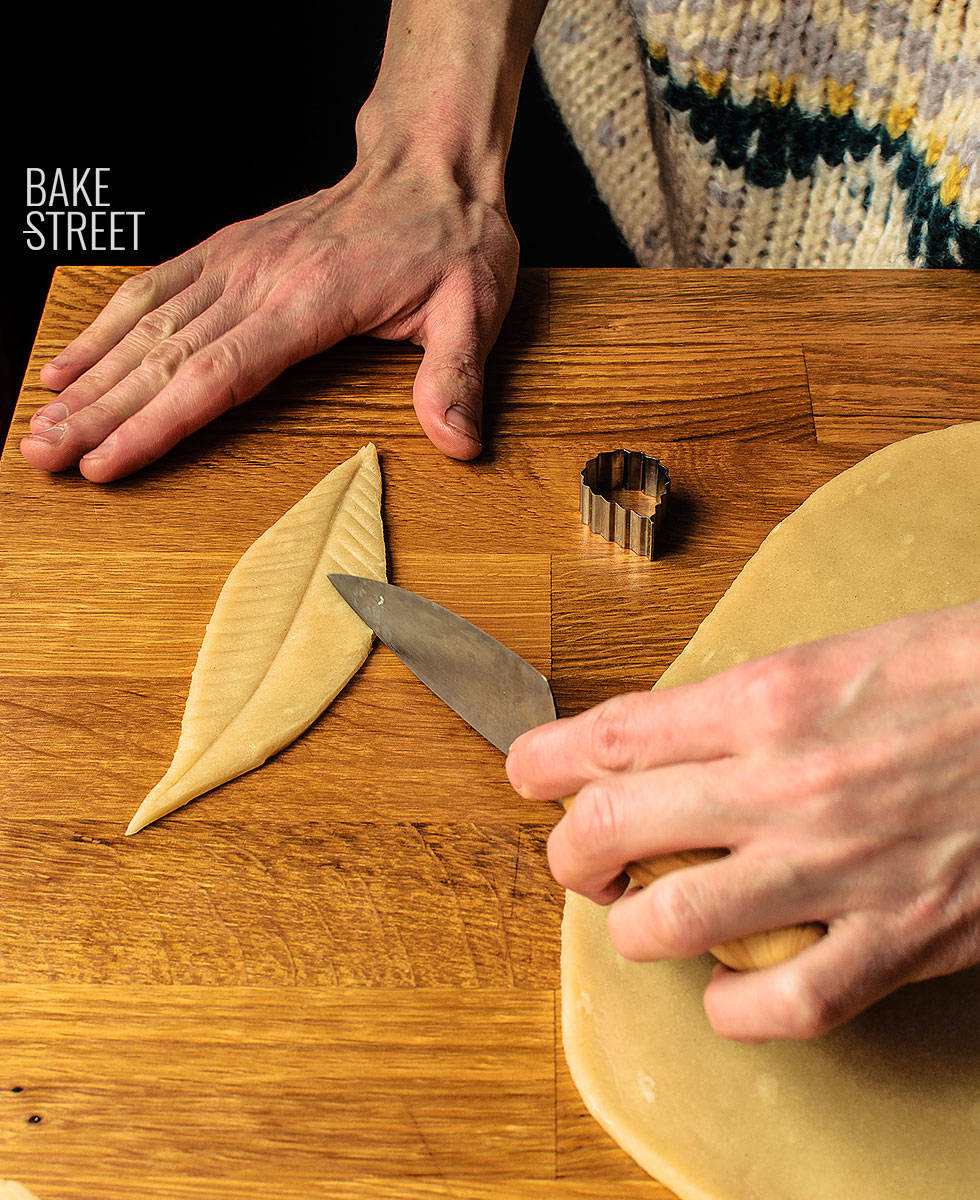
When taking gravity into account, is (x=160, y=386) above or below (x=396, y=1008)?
above

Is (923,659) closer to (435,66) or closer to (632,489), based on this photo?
(632,489)

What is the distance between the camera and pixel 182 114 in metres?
1.85

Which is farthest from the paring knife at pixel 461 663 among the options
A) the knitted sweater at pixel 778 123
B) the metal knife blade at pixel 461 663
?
the knitted sweater at pixel 778 123

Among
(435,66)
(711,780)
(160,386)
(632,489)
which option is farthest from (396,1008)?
(435,66)

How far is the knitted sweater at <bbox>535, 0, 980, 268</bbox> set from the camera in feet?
3.42

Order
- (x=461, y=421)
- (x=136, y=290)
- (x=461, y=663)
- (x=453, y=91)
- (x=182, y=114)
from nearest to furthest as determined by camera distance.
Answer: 1. (x=461, y=663)
2. (x=461, y=421)
3. (x=136, y=290)
4. (x=453, y=91)
5. (x=182, y=114)

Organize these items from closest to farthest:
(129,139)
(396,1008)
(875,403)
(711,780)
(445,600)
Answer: (711,780), (396,1008), (445,600), (875,403), (129,139)

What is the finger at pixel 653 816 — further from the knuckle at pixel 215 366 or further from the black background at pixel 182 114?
the black background at pixel 182 114

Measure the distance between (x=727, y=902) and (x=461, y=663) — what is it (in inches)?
10.9

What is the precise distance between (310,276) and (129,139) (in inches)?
43.8

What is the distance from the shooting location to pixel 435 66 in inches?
43.9

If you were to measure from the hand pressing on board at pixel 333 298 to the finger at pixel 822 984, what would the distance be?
0.50 metres

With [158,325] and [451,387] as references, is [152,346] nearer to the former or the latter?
[158,325]

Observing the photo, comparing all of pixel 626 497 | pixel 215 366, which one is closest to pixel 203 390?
pixel 215 366
